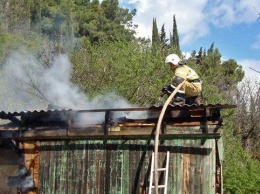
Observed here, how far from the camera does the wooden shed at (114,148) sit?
8766 mm

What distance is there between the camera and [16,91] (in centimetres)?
2286

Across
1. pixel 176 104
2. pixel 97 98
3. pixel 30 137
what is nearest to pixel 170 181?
pixel 176 104

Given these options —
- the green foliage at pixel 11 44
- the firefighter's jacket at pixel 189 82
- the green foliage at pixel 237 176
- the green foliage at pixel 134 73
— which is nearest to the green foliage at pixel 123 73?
the green foliage at pixel 134 73

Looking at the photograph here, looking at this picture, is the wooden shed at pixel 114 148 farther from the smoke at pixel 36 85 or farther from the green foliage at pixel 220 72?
the green foliage at pixel 220 72

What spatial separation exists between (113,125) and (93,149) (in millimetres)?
681

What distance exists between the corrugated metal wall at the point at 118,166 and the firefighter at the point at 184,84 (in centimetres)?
118

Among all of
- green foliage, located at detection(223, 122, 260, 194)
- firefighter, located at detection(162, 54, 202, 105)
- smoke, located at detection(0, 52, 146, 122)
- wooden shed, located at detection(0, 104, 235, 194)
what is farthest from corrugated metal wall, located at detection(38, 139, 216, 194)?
green foliage, located at detection(223, 122, 260, 194)

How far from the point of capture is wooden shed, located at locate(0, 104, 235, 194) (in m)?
8.77

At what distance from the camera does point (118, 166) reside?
9.07 m

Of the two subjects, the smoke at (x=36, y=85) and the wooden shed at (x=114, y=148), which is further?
the smoke at (x=36, y=85)

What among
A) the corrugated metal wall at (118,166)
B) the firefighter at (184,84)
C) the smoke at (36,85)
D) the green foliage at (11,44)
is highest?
the green foliage at (11,44)

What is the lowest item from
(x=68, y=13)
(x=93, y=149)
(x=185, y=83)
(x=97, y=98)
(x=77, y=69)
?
(x=93, y=149)

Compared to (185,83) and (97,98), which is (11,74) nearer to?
(97,98)

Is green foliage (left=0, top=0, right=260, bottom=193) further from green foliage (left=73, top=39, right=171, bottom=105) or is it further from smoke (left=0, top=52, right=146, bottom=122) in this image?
smoke (left=0, top=52, right=146, bottom=122)
